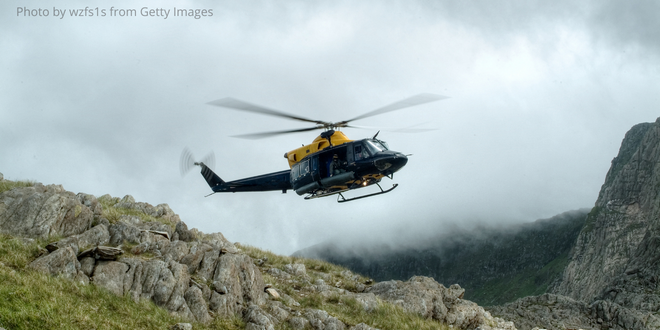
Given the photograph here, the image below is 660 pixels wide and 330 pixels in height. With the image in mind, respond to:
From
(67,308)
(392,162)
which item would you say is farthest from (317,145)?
(67,308)

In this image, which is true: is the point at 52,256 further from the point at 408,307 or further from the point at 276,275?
the point at 408,307

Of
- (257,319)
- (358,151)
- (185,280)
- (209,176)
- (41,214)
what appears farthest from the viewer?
(209,176)

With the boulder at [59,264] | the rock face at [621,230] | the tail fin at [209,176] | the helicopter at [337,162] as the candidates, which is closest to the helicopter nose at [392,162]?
the helicopter at [337,162]

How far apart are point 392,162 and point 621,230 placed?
135 metres

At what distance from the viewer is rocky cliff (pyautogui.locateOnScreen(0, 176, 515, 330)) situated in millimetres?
16266

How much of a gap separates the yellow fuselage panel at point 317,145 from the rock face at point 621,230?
80531 millimetres

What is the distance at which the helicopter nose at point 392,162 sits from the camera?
72.1 ft

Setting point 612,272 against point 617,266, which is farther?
point 617,266

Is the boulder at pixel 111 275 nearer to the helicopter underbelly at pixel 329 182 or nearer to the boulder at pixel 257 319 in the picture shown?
the boulder at pixel 257 319

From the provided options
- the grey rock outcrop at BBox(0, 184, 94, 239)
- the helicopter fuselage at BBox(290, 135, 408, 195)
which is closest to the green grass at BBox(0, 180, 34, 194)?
the grey rock outcrop at BBox(0, 184, 94, 239)

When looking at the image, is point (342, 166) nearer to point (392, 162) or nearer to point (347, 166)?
point (347, 166)

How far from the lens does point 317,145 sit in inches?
969

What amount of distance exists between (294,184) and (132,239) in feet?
27.4

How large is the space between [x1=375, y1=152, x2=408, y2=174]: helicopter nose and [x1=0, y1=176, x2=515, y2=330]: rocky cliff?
5821 mm
